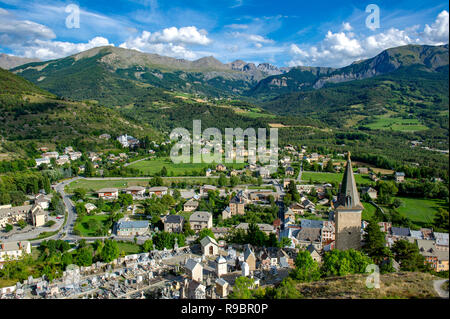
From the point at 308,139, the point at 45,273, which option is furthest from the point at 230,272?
the point at 308,139

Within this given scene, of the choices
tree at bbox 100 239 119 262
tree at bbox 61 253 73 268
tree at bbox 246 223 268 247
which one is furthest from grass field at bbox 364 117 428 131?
tree at bbox 61 253 73 268

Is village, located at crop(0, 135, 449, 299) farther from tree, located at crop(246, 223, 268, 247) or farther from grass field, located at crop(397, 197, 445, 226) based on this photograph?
grass field, located at crop(397, 197, 445, 226)

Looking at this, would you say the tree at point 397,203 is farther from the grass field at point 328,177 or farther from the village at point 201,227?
the grass field at point 328,177

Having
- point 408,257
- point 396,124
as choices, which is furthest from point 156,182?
point 396,124

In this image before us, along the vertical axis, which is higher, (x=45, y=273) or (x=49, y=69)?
Result: (x=49, y=69)

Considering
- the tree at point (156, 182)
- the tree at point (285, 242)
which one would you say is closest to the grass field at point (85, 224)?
the tree at point (156, 182)
